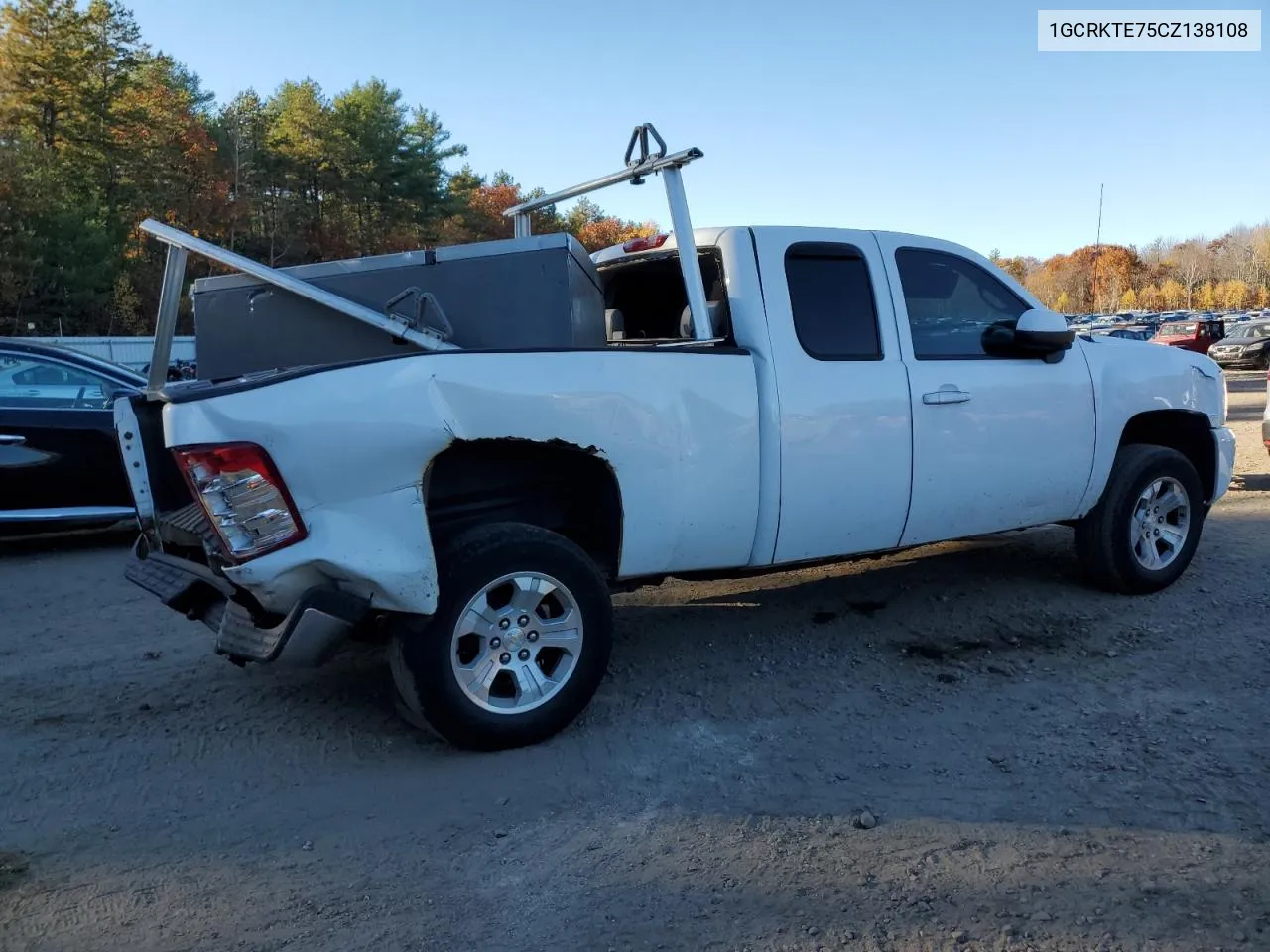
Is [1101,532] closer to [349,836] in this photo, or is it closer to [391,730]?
[391,730]

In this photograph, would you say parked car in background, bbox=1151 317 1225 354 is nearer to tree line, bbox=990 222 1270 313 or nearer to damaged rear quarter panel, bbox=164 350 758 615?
damaged rear quarter panel, bbox=164 350 758 615

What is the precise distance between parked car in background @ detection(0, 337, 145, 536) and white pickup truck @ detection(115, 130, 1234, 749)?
3.55 meters

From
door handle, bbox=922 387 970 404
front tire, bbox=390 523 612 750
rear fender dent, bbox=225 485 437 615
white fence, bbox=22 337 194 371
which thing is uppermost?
white fence, bbox=22 337 194 371

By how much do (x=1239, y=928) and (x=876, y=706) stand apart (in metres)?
1.72

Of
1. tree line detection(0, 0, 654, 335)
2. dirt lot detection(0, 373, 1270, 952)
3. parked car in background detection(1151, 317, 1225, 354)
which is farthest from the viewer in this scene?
tree line detection(0, 0, 654, 335)

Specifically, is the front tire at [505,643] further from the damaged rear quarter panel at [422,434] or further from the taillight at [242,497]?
the taillight at [242,497]

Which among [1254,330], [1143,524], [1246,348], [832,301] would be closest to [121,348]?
[832,301]

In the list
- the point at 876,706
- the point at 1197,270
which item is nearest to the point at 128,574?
the point at 876,706

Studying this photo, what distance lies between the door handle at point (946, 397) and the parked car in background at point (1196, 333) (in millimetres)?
28417

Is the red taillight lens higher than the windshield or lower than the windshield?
higher

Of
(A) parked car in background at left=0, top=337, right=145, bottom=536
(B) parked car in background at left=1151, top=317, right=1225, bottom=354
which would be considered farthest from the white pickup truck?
(B) parked car in background at left=1151, top=317, right=1225, bottom=354

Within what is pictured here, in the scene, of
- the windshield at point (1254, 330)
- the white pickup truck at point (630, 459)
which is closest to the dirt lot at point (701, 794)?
the white pickup truck at point (630, 459)

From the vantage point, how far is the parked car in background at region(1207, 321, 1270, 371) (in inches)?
1110

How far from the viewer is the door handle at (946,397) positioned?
15.7 ft
